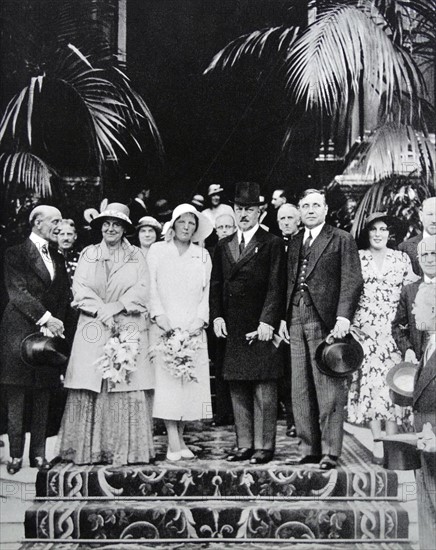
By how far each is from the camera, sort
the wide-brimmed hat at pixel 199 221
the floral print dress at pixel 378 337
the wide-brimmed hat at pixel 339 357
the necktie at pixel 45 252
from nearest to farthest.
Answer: the wide-brimmed hat at pixel 339 357
the floral print dress at pixel 378 337
the wide-brimmed hat at pixel 199 221
the necktie at pixel 45 252

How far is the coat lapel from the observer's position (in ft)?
14.8

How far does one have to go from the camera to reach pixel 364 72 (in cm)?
465

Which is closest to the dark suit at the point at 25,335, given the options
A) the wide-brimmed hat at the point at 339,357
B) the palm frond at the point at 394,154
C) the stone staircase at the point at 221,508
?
A: the stone staircase at the point at 221,508

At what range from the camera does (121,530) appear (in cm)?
436

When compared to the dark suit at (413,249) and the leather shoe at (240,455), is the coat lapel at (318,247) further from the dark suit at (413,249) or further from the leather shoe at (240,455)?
the leather shoe at (240,455)

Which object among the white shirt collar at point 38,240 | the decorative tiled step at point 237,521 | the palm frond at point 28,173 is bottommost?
the decorative tiled step at point 237,521

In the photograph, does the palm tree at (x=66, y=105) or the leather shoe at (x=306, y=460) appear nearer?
the leather shoe at (x=306, y=460)

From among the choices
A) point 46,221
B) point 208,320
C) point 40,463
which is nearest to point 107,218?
point 46,221

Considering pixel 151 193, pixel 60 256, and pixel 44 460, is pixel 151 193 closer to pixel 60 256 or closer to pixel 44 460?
pixel 60 256

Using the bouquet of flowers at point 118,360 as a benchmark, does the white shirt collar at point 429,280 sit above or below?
above

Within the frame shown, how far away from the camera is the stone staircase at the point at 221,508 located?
430 cm

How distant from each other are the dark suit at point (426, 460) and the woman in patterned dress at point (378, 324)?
15 cm

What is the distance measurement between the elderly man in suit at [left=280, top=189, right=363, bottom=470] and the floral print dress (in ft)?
0.29

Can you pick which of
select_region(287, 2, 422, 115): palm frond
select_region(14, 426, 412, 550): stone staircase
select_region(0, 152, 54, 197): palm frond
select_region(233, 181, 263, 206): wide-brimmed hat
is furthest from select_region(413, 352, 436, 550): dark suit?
select_region(0, 152, 54, 197): palm frond
